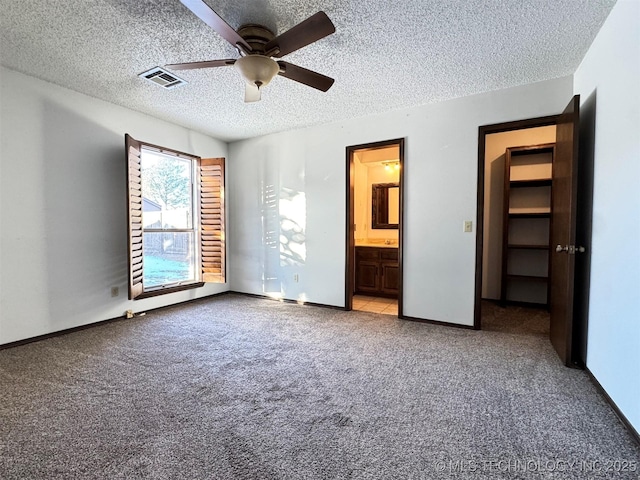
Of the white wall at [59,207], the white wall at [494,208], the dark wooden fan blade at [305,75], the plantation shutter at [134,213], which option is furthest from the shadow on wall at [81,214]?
the white wall at [494,208]

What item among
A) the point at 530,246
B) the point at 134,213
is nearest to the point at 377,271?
the point at 530,246

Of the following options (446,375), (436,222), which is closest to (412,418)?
(446,375)

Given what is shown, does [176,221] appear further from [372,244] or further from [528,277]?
[528,277]

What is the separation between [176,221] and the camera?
4.36 m

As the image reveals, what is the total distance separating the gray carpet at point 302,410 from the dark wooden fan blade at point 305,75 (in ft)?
7.34

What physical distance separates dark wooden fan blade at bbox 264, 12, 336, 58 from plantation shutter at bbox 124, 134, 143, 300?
88.0 inches

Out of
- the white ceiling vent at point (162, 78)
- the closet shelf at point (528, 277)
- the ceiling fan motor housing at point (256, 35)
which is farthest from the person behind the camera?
the closet shelf at point (528, 277)

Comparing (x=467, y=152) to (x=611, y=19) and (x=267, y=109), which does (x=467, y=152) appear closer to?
(x=611, y=19)

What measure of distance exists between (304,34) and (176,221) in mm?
3357

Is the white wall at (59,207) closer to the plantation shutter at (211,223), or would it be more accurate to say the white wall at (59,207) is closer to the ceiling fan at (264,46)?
the plantation shutter at (211,223)

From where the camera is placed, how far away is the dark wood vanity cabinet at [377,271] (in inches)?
188

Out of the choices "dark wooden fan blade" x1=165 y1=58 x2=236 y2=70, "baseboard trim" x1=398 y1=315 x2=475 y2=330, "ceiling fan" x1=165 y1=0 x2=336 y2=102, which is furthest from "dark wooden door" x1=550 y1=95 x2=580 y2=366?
"dark wooden fan blade" x1=165 y1=58 x2=236 y2=70

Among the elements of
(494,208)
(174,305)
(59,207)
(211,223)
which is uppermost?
(494,208)

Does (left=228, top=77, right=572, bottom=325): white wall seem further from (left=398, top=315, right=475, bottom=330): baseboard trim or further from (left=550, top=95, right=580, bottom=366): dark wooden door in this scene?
(left=550, top=95, right=580, bottom=366): dark wooden door
